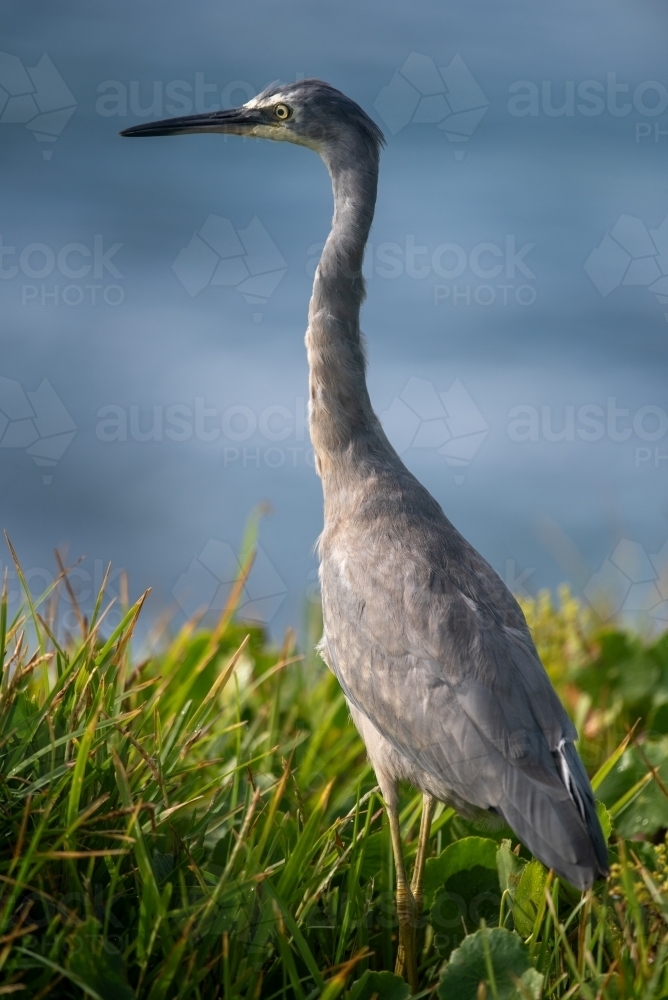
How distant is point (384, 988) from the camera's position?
2412 mm

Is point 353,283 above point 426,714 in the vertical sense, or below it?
above

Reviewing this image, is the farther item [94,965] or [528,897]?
[528,897]

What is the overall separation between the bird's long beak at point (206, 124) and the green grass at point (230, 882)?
179 centimetres

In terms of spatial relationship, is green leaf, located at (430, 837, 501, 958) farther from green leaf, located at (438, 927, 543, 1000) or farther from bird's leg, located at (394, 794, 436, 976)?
green leaf, located at (438, 927, 543, 1000)

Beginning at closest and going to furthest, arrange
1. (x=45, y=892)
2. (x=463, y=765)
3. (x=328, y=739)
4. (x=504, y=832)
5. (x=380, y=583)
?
(x=45, y=892) → (x=463, y=765) → (x=380, y=583) → (x=504, y=832) → (x=328, y=739)

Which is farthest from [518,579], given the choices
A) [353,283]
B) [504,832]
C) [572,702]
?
[353,283]

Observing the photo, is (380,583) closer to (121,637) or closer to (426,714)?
(426,714)

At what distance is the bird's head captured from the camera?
11.0 ft

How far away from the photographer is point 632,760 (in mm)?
3291

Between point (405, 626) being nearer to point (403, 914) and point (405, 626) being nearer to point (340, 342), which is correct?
point (403, 914)

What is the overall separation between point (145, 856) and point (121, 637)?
80 cm

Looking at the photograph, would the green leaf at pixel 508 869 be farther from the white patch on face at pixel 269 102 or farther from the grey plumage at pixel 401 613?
the white patch on face at pixel 269 102

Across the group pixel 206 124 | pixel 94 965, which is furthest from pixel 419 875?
pixel 206 124

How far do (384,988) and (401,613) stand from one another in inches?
37.6
